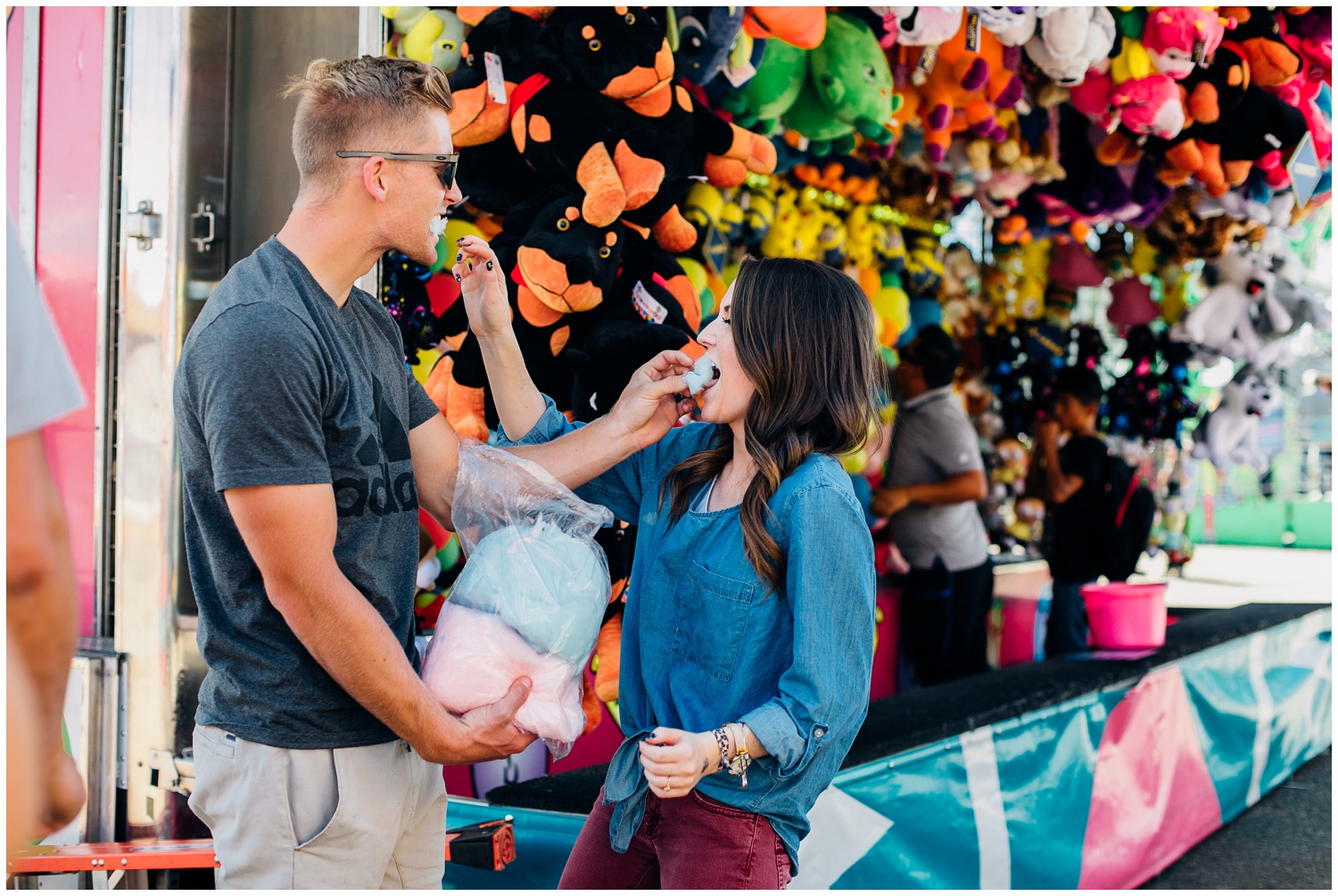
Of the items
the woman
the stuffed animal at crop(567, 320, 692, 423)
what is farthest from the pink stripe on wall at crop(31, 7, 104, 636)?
the woman

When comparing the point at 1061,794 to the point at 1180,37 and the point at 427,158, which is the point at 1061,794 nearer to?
the point at 1180,37

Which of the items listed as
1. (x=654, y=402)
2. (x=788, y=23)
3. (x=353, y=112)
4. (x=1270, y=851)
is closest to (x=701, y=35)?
(x=788, y=23)

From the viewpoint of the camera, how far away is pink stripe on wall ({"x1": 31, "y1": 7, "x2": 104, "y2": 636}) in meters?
2.36

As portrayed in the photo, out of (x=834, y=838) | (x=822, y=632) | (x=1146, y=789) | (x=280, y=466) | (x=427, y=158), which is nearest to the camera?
(x=280, y=466)

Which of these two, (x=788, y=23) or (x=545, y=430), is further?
(x=788, y=23)

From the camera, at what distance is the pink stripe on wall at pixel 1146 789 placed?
10.6 ft

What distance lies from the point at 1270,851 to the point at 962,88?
3068mm

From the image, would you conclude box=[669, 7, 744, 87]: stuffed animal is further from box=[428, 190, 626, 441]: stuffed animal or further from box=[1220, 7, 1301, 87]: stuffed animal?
box=[1220, 7, 1301, 87]: stuffed animal

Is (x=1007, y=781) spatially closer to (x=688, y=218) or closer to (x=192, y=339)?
(x=688, y=218)

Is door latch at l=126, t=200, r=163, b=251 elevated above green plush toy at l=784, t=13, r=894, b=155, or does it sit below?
below

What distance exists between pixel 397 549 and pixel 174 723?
3.85ft

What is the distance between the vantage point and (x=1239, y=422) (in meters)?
5.90

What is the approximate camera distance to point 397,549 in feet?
4.68

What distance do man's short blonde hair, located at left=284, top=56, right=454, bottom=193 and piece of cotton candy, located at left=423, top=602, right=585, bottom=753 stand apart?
2.11ft
